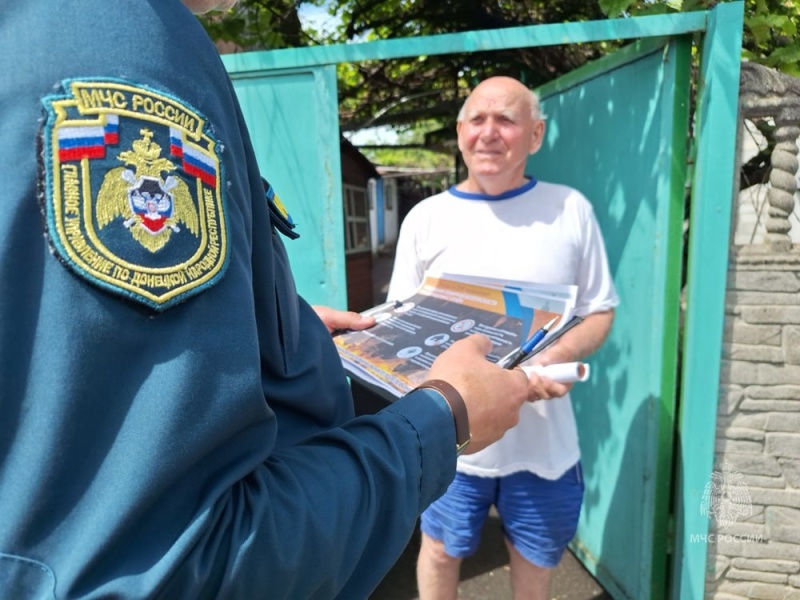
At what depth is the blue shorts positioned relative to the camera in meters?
1.97

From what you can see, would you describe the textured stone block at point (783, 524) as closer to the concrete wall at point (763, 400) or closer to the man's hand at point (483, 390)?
the concrete wall at point (763, 400)

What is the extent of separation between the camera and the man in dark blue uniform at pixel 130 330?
0.46 metres

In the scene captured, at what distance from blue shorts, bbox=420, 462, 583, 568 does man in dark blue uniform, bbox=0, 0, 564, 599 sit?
1.53 m

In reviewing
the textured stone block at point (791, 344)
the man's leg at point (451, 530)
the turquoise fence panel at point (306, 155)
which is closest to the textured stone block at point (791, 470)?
the textured stone block at point (791, 344)

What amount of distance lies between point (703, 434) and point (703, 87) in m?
1.26

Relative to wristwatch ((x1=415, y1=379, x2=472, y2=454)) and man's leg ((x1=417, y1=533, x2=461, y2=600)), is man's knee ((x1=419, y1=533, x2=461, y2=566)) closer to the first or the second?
man's leg ((x1=417, y1=533, x2=461, y2=600))

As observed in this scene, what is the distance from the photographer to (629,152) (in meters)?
2.30

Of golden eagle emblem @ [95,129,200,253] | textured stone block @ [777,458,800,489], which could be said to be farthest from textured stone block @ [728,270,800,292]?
golden eagle emblem @ [95,129,200,253]

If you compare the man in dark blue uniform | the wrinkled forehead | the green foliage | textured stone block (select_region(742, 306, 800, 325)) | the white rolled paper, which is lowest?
textured stone block (select_region(742, 306, 800, 325))

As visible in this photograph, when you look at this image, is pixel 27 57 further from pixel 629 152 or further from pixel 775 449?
pixel 775 449

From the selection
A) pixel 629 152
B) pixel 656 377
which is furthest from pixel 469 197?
pixel 656 377

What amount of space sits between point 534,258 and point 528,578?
1.21 m

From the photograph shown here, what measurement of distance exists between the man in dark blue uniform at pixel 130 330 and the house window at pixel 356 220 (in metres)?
5.19

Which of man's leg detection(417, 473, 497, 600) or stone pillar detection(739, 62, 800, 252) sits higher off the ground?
stone pillar detection(739, 62, 800, 252)
